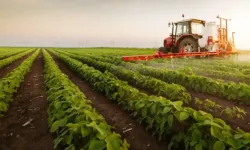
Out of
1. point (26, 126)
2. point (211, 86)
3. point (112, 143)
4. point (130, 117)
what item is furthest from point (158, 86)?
point (112, 143)

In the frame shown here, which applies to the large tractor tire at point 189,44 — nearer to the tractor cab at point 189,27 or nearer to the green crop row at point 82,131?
the tractor cab at point 189,27

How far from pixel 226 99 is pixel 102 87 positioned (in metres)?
3.34

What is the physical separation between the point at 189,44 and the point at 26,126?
1193cm

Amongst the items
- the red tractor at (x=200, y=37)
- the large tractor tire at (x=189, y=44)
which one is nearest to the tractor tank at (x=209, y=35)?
the red tractor at (x=200, y=37)

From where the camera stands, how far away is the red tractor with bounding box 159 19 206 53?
14.1m

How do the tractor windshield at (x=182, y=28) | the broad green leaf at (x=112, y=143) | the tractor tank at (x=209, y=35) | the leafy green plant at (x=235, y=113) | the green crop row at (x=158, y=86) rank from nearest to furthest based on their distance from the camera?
1. the broad green leaf at (x=112, y=143)
2. the leafy green plant at (x=235, y=113)
3. the green crop row at (x=158, y=86)
4. the tractor tank at (x=209, y=35)
5. the tractor windshield at (x=182, y=28)

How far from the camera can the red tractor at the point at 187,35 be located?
14125 millimetres

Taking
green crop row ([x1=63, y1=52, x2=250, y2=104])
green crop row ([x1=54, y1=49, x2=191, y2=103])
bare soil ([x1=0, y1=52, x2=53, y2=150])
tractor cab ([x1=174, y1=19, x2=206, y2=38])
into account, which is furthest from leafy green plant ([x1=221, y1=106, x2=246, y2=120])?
tractor cab ([x1=174, y1=19, x2=206, y2=38])

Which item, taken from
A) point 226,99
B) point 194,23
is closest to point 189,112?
point 226,99

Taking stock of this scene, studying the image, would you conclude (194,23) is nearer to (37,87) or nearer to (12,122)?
(37,87)

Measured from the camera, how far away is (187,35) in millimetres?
14109

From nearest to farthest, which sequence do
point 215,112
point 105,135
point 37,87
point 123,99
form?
point 105,135, point 215,112, point 123,99, point 37,87

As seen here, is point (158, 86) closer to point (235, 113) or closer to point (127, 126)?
point (235, 113)

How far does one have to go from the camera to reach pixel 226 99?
583 centimetres
